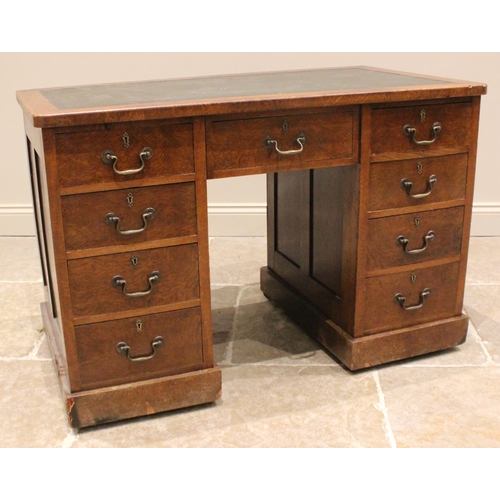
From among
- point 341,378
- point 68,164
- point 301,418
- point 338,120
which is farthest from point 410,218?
point 68,164

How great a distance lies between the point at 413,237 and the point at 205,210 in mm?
730

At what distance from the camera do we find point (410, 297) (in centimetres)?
241

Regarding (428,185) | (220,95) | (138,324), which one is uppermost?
(220,95)

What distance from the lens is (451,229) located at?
2.38 m

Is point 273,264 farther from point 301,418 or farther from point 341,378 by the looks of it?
point 301,418

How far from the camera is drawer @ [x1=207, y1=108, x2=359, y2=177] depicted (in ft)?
6.56

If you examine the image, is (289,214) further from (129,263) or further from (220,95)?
(129,263)

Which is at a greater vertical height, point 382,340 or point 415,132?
point 415,132

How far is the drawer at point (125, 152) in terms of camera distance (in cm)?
185

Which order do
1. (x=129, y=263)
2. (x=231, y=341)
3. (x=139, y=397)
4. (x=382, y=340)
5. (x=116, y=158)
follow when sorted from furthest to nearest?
(x=231, y=341) → (x=382, y=340) → (x=139, y=397) → (x=129, y=263) → (x=116, y=158)

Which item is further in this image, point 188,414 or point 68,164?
point 188,414

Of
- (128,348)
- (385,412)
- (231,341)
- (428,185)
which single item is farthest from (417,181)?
(128,348)

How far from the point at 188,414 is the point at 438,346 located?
0.93m

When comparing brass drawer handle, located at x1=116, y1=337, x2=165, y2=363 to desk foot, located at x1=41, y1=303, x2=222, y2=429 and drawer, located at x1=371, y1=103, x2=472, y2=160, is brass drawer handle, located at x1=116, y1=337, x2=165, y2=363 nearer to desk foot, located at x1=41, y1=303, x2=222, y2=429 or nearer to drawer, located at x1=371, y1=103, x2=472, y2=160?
desk foot, located at x1=41, y1=303, x2=222, y2=429
